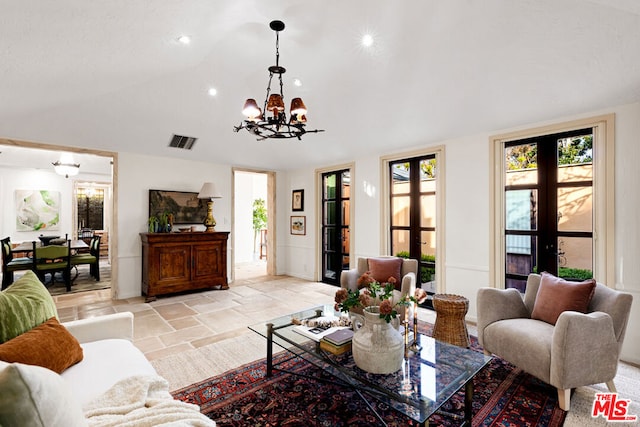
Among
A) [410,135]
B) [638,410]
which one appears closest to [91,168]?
[410,135]

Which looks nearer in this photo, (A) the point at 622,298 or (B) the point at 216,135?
(A) the point at 622,298

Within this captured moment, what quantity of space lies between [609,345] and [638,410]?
0.46 m

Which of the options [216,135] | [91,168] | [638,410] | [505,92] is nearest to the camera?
[638,410]

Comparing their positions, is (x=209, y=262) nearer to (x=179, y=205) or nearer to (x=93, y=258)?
(x=179, y=205)

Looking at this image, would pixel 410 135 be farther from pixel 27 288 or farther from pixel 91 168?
pixel 91 168

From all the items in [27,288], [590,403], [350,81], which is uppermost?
[350,81]

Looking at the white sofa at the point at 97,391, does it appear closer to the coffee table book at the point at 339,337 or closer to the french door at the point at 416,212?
the coffee table book at the point at 339,337

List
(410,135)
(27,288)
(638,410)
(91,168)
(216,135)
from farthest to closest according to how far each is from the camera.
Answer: (91,168), (216,135), (410,135), (638,410), (27,288)

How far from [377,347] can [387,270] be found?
2.12m

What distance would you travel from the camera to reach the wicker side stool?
314 centimetres

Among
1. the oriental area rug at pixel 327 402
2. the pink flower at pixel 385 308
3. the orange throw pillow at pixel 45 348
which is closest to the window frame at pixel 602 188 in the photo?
the oriental area rug at pixel 327 402

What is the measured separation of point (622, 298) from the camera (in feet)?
7.41

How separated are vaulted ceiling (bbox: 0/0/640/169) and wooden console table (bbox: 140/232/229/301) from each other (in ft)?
5.76

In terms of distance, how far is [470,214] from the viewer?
403cm
